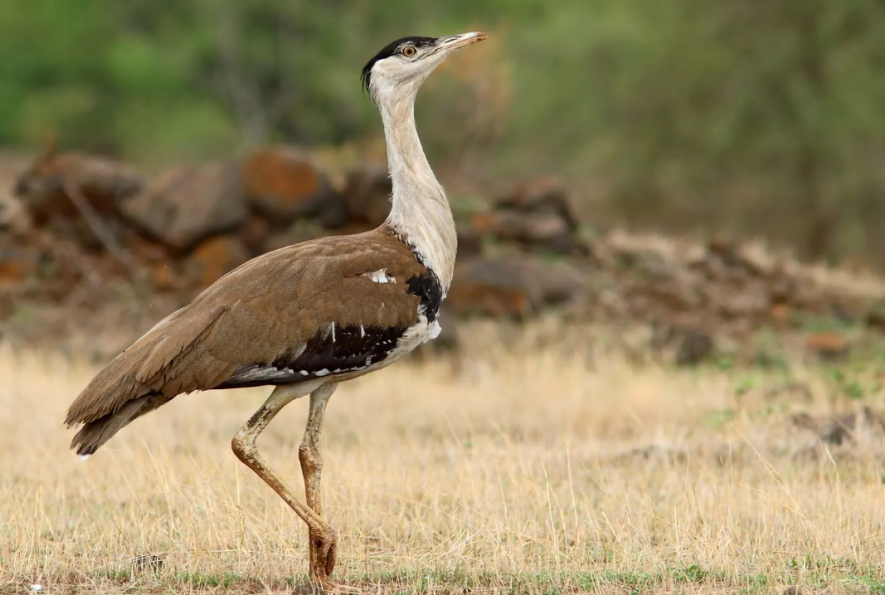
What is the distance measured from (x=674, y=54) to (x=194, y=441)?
17.0 metres

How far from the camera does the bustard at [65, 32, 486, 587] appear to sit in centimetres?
513

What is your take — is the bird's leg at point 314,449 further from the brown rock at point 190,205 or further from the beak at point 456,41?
the brown rock at point 190,205

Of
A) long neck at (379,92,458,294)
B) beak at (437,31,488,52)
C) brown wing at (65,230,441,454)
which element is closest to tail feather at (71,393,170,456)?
brown wing at (65,230,441,454)

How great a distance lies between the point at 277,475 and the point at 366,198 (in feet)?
29.7

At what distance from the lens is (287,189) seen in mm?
13992

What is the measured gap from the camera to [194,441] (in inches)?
346

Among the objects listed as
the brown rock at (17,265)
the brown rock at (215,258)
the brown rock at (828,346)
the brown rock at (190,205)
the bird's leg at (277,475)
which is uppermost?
the brown rock at (190,205)

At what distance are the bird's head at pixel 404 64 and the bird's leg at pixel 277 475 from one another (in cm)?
156

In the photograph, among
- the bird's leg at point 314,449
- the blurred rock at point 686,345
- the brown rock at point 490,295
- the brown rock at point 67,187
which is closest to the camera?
the bird's leg at point 314,449

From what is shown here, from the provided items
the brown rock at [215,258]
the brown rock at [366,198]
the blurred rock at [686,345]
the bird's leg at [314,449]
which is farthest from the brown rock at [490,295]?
the bird's leg at [314,449]

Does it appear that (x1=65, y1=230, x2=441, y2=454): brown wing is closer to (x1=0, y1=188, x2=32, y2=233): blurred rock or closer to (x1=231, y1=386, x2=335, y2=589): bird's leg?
(x1=231, y1=386, x2=335, y2=589): bird's leg

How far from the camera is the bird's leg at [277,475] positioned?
17.1 feet

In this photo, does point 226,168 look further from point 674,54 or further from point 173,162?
point 173,162

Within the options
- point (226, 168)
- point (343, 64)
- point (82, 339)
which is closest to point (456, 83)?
point (343, 64)
